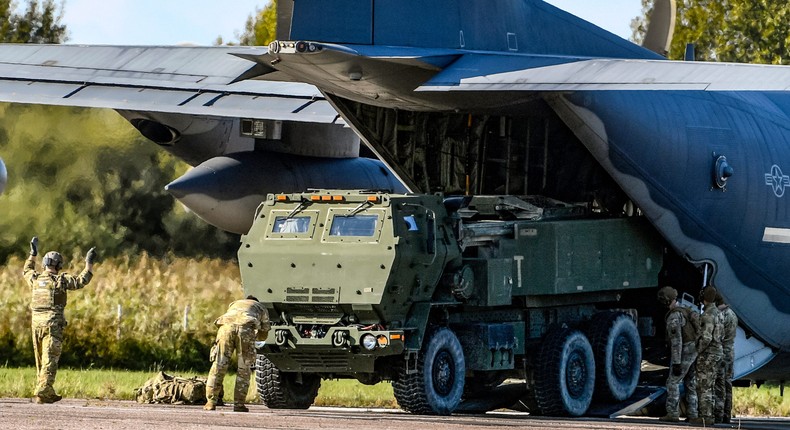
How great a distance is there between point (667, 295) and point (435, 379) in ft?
14.2

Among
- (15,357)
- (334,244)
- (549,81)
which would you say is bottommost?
(15,357)

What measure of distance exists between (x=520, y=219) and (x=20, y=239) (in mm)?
18321

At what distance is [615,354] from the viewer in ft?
66.5

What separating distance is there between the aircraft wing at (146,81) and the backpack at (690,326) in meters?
5.27

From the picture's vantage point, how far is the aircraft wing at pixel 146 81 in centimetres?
1966

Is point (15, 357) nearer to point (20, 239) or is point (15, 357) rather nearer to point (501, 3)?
point (20, 239)

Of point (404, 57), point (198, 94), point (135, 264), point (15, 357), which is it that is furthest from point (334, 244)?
point (135, 264)

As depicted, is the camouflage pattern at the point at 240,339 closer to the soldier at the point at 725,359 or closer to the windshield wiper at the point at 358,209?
the windshield wiper at the point at 358,209

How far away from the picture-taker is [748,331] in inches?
875

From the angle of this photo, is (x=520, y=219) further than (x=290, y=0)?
Yes

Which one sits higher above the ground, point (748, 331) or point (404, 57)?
point (404, 57)

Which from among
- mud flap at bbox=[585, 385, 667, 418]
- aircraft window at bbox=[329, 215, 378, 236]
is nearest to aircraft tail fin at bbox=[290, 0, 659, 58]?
aircraft window at bbox=[329, 215, 378, 236]

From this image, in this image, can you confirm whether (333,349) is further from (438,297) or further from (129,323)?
(129,323)

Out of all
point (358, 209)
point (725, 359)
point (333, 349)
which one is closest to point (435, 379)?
point (333, 349)
